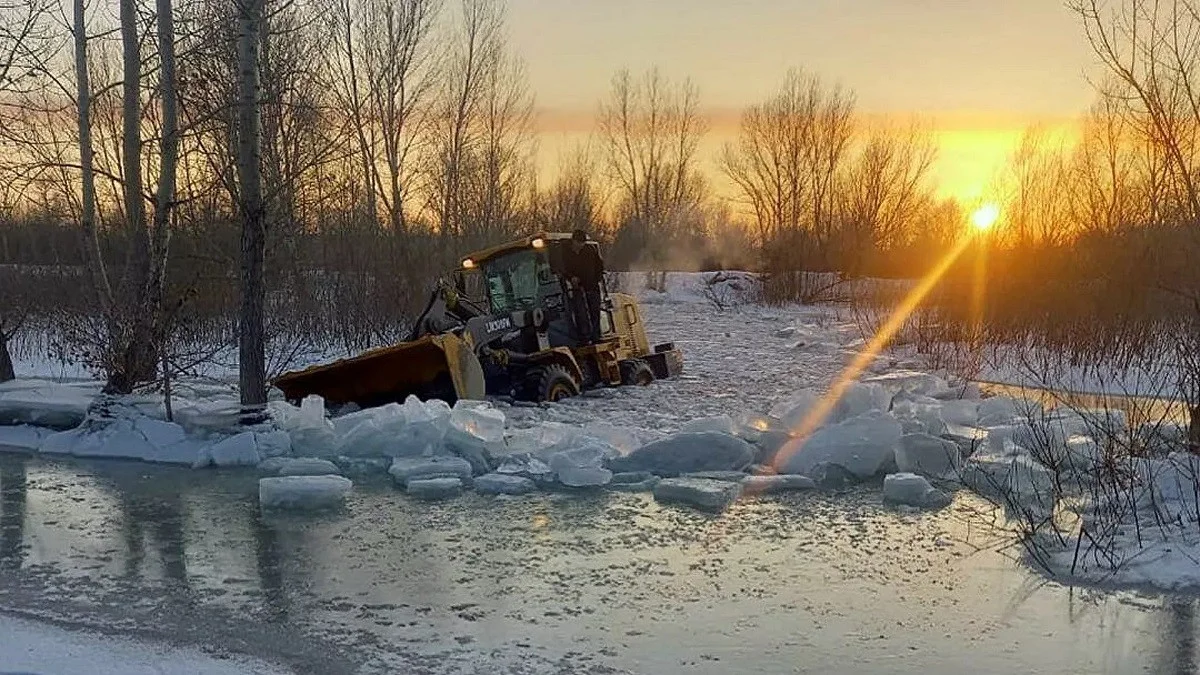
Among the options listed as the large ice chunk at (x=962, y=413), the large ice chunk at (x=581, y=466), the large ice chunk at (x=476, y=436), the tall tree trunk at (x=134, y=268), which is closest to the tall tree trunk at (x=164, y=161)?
the tall tree trunk at (x=134, y=268)

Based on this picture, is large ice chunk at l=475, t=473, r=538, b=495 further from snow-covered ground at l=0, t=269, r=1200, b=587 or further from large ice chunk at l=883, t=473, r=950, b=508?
large ice chunk at l=883, t=473, r=950, b=508

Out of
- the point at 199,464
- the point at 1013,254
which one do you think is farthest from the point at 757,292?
the point at 199,464

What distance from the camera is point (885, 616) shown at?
18.7 feet

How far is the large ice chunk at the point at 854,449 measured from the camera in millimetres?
9305

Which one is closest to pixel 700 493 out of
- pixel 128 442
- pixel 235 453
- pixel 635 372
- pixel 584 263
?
pixel 235 453

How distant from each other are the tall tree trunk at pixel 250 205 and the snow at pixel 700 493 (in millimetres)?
4760

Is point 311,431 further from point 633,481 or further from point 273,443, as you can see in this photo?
point 633,481

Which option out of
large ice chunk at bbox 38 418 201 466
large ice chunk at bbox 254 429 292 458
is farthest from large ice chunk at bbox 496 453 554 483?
large ice chunk at bbox 38 418 201 466

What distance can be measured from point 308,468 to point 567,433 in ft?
7.82

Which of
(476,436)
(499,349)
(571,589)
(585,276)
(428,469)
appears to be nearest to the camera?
(571,589)

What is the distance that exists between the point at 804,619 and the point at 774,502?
2.86m

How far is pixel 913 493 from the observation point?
842 cm

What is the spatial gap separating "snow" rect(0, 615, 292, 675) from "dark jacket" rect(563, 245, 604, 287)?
9426 mm

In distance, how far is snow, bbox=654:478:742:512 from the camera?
8.26 metres
